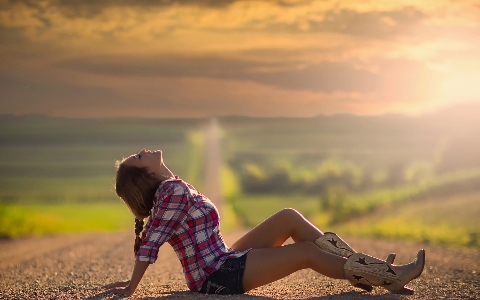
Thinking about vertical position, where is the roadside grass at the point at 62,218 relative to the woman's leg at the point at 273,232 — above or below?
below

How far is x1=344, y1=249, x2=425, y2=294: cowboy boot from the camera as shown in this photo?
18.4 ft

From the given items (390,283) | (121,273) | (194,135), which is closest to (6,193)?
(121,273)

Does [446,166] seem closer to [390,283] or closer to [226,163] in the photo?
[226,163]

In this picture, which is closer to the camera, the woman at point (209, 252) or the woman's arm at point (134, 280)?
the woman's arm at point (134, 280)

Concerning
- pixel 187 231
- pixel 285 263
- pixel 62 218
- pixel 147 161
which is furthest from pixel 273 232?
pixel 62 218

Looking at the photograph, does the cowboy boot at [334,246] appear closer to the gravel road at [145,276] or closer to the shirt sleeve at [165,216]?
the gravel road at [145,276]

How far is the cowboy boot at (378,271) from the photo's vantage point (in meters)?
5.59

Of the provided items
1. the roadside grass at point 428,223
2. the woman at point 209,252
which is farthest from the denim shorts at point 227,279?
the roadside grass at point 428,223

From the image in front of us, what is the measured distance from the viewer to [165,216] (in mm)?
5422

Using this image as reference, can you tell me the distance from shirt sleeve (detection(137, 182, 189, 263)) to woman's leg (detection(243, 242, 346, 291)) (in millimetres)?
784

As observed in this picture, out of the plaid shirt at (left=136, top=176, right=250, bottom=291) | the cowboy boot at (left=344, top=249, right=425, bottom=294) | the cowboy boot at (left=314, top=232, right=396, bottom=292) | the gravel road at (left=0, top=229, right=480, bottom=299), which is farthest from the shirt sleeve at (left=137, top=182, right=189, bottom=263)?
the cowboy boot at (left=344, top=249, right=425, bottom=294)

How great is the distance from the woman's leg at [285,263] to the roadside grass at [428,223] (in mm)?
8544

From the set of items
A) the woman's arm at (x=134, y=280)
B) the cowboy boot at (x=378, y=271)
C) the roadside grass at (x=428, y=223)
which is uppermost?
the woman's arm at (x=134, y=280)

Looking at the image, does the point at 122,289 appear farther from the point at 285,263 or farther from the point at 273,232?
the point at 273,232
